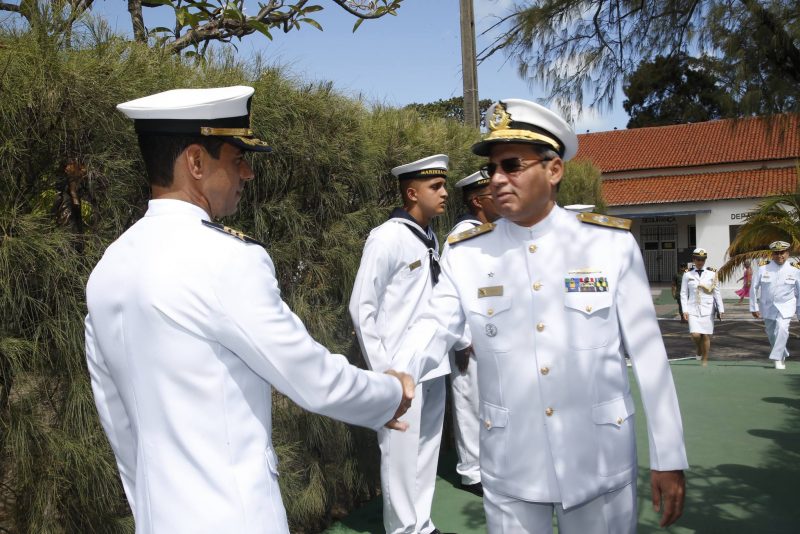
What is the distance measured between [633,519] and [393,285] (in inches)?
87.6

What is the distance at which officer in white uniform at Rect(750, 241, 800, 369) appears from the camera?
1138 cm

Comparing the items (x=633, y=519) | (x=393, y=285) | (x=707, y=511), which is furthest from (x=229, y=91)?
(x=707, y=511)

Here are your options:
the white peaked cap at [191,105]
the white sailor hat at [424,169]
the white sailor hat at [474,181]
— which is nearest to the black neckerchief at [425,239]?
the white sailor hat at [424,169]

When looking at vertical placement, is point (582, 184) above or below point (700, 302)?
above

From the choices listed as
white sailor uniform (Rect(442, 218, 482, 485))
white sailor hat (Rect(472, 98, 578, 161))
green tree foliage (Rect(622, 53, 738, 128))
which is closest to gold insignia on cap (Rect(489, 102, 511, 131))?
white sailor hat (Rect(472, 98, 578, 161))

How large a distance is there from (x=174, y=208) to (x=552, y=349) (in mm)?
1351

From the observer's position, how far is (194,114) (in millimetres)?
1772

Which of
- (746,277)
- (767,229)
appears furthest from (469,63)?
(746,277)

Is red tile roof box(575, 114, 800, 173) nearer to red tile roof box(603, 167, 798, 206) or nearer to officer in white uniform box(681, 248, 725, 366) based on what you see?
red tile roof box(603, 167, 798, 206)

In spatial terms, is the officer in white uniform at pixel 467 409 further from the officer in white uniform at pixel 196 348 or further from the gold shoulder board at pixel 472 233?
the officer in white uniform at pixel 196 348

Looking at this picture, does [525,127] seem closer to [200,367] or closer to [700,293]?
[200,367]

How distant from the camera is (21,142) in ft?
8.78

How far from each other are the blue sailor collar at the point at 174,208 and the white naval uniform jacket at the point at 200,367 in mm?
25

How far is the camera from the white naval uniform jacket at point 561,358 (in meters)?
2.39
